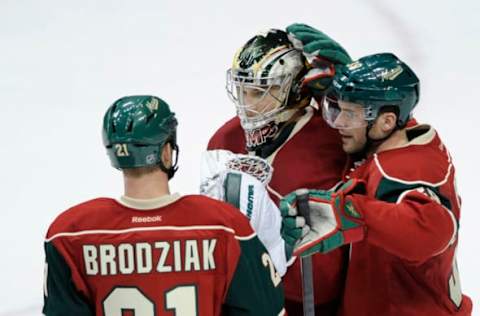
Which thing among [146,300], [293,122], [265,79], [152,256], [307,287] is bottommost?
[307,287]

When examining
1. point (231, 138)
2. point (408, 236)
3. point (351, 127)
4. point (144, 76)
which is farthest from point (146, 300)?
point (144, 76)

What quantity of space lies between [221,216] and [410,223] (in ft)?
1.80

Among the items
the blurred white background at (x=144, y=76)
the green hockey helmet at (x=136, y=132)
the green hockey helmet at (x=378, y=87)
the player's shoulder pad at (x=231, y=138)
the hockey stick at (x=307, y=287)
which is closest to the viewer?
the green hockey helmet at (x=136, y=132)

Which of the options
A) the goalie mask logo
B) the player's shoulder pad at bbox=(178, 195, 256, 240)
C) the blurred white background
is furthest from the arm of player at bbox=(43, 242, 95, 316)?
the blurred white background

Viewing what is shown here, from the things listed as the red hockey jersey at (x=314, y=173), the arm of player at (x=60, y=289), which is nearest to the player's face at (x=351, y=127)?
the red hockey jersey at (x=314, y=173)

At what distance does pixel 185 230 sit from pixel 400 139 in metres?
0.82

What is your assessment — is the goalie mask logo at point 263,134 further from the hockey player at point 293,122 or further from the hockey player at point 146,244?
the hockey player at point 146,244

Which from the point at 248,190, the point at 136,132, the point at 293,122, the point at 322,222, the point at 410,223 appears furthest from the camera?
the point at 293,122

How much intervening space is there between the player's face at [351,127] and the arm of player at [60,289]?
3.07ft

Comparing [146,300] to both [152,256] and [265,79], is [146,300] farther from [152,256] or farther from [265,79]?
[265,79]

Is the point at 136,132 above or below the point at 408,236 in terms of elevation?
above

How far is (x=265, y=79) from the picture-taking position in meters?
2.81

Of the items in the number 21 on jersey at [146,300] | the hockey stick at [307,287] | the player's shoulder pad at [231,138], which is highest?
the player's shoulder pad at [231,138]

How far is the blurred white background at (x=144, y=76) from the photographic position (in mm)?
4160
